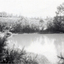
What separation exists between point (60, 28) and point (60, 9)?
2.11m

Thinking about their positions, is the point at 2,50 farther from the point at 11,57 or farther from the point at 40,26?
the point at 40,26

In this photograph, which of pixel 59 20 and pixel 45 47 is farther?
pixel 59 20

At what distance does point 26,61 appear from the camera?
3484 millimetres

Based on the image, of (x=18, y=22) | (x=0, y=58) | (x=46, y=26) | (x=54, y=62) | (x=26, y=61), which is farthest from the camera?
(x=46, y=26)

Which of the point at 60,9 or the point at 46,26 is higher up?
the point at 60,9

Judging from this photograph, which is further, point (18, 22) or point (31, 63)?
point (18, 22)

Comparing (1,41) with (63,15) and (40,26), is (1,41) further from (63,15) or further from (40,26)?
(63,15)

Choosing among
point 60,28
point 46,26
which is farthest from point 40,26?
point 60,28

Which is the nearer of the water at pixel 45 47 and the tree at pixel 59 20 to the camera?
the water at pixel 45 47

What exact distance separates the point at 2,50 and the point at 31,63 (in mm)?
723

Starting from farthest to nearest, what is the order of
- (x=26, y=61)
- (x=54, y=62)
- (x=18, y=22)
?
1. (x=18, y=22)
2. (x=54, y=62)
3. (x=26, y=61)

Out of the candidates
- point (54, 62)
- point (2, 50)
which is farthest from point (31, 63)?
point (54, 62)

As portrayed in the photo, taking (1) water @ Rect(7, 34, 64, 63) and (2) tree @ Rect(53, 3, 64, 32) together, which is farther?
(2) tree @ Rect(53, 3, 64, 32)

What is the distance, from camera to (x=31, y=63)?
352cm
